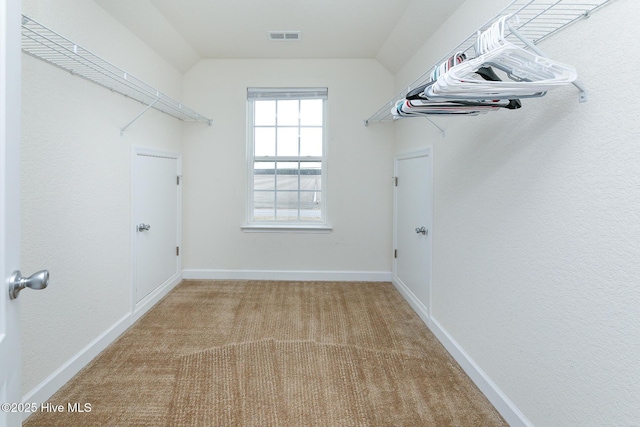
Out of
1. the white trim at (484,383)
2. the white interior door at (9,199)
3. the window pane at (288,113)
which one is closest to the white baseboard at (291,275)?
the white trim at (484,383)

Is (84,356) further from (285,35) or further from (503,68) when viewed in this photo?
(285,35)

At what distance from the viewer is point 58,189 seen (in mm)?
2154

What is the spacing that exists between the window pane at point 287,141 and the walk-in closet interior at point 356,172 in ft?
0.09

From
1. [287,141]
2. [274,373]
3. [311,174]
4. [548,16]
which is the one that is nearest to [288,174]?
[311,174]

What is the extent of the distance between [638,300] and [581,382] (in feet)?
1.48

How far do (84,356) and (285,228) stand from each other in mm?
2459

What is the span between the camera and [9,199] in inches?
39.1

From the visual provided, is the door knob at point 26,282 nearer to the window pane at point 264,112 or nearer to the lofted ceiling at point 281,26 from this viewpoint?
the lofted ceiling at point 281,26

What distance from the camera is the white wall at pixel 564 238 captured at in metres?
1.25

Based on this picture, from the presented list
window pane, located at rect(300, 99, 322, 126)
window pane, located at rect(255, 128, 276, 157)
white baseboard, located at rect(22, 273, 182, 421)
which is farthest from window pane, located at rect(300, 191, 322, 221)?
white baseboard, located at rect(22, 273, 182, 421)

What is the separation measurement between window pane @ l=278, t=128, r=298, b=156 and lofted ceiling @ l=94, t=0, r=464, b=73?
87 cm

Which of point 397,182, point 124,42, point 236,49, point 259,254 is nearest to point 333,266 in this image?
point 259,254

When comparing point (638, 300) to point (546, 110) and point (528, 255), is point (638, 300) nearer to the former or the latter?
point (528, 255)

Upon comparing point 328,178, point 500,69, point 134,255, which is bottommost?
point 134,255
